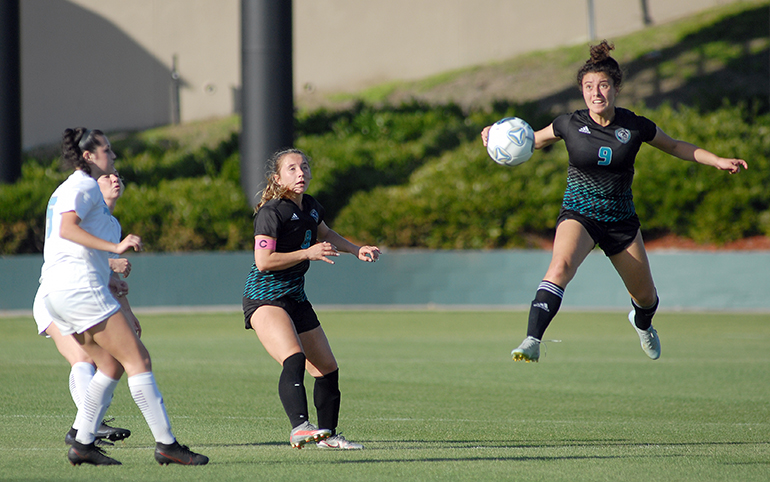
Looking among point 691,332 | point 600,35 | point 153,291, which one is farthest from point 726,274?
point 600,35

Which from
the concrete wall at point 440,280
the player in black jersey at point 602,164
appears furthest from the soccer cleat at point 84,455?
the concrete wall at point 440,280

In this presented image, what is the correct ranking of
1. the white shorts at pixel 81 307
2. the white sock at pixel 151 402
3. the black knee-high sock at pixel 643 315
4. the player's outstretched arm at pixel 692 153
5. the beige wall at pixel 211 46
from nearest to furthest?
the white shorts at pixel 81 307 < the white sock at pixel 151 402 < the player's outstretched arm at pixel 692 153 < the black knee-high sock at pixel 643 315 < the beige wall at pixel 211 46

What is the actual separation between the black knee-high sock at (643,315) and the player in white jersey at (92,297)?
420 cm

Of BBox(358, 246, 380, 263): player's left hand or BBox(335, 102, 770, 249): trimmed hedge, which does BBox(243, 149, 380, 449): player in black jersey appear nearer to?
BBox(358, 246, 380, 263): player's left hand

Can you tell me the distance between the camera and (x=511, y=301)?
19656 mm

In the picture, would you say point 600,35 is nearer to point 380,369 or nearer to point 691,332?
point 691,332

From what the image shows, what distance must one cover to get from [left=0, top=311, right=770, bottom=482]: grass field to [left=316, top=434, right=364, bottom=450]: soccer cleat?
0.15 meters

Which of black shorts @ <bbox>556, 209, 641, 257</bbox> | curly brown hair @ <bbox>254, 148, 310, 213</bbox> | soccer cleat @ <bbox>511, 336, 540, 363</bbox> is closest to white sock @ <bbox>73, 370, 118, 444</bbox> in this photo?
curly brown hair @ <bbox>254, 148, 310, 213</bbox>

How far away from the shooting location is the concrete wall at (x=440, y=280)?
18766mm

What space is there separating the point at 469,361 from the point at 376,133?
1523 centimetres

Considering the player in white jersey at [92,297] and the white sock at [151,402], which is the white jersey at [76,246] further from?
the white sock at [151,402]

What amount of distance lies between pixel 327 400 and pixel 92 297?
197 centimetres

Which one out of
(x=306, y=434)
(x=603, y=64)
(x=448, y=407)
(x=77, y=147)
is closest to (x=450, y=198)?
(x=448, y=407)

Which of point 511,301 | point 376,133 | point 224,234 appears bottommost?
point 511,301
